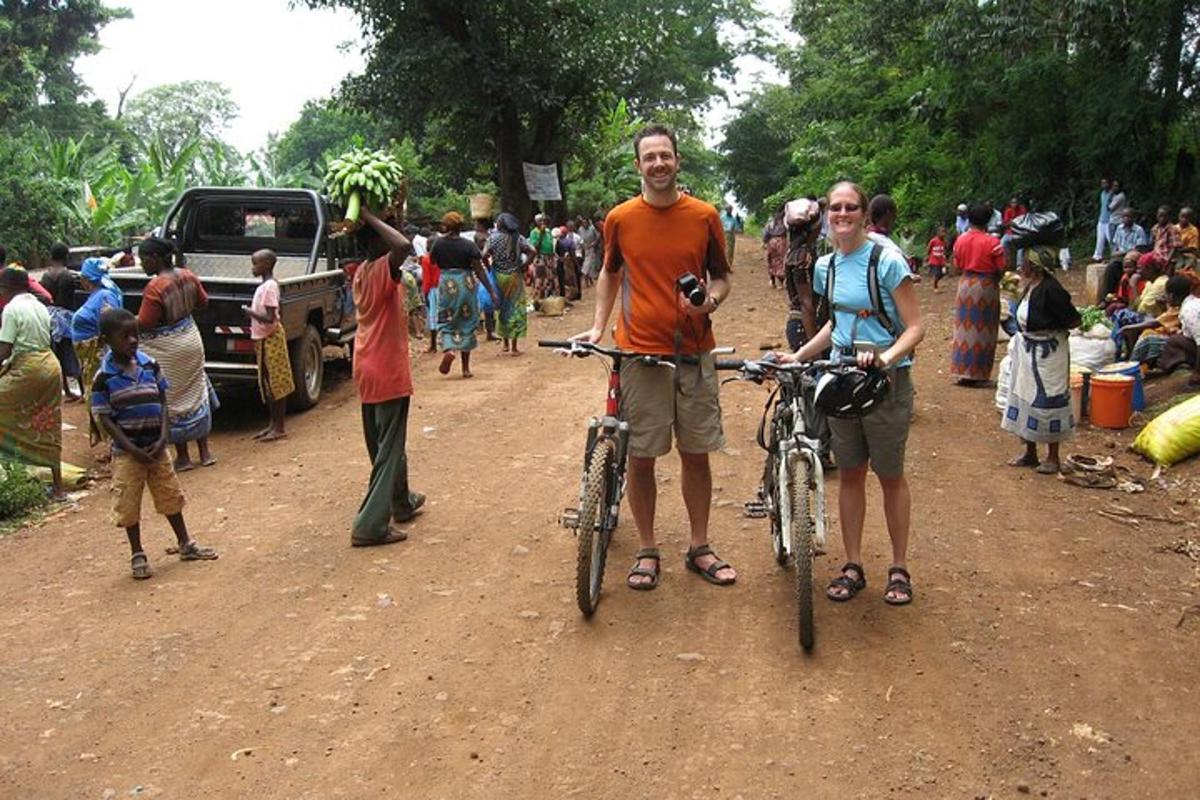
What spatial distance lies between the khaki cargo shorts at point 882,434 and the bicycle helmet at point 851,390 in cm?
21

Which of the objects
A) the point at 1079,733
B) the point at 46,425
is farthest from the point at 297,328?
A: the point at 1079,733

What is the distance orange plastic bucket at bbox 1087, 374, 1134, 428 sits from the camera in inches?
331

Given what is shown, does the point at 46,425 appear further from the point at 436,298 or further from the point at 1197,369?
the point at 1197,369

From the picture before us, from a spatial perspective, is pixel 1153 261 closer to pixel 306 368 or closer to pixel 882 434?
pixel 882 434

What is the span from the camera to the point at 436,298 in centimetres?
1234

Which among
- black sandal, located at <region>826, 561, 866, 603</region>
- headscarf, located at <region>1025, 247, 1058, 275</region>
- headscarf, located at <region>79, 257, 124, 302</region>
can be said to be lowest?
black sandal, located at <region>826, 561, 866, 603</region>

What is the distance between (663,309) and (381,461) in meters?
2.08

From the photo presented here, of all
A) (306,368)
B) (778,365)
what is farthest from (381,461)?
(306,368)

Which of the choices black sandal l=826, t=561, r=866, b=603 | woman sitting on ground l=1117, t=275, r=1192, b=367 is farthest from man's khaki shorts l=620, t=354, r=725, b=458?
woman sitting on ground l=1117, t=275, r=1192, b=367

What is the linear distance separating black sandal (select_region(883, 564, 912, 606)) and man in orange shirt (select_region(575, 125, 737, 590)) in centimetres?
77

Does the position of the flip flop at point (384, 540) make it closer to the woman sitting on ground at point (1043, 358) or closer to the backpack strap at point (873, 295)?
the backpack strap at point (873, 295)

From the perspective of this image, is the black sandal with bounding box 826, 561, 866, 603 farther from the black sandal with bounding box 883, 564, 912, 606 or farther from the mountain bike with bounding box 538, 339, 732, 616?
the mountain bike with bounding box 538, 339, 732, 616

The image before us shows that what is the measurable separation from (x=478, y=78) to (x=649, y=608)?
1832 centimetres

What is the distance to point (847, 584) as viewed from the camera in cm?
493
